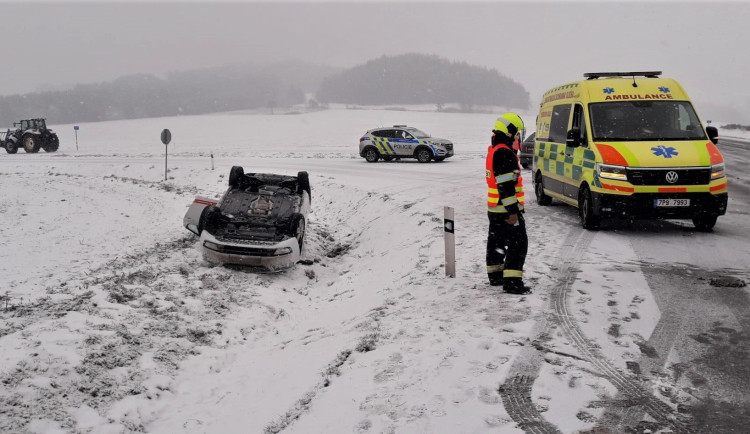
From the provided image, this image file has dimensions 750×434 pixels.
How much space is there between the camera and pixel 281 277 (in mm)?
9688

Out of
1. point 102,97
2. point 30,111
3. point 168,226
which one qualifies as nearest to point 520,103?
point 102,97

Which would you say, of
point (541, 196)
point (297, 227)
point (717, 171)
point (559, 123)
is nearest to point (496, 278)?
point (297, 227)

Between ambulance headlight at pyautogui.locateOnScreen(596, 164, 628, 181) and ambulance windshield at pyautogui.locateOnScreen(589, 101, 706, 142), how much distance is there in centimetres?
62

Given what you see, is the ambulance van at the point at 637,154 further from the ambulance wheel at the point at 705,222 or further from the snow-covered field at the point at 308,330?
the snow-covered field at the point at 308,330

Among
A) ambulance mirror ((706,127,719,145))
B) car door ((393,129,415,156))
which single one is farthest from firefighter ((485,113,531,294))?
car door ((393,129,415,156))

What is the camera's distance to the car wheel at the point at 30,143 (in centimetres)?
3730

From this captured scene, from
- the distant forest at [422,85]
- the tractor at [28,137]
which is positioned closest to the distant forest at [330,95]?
the distant forest at [422,85]

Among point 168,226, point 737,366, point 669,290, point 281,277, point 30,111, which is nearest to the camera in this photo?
point 737,366

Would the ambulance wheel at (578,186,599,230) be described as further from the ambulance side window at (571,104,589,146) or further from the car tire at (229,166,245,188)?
the car tire at (229,166,245,188)

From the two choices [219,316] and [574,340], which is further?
[219,316]

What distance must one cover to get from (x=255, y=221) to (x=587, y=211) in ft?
19.1

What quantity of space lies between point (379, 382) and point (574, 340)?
5.89 ft

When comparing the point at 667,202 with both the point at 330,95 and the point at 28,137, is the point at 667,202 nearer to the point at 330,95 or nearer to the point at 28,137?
the point at 28,137

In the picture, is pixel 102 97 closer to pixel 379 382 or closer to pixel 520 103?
pixel 520 103
